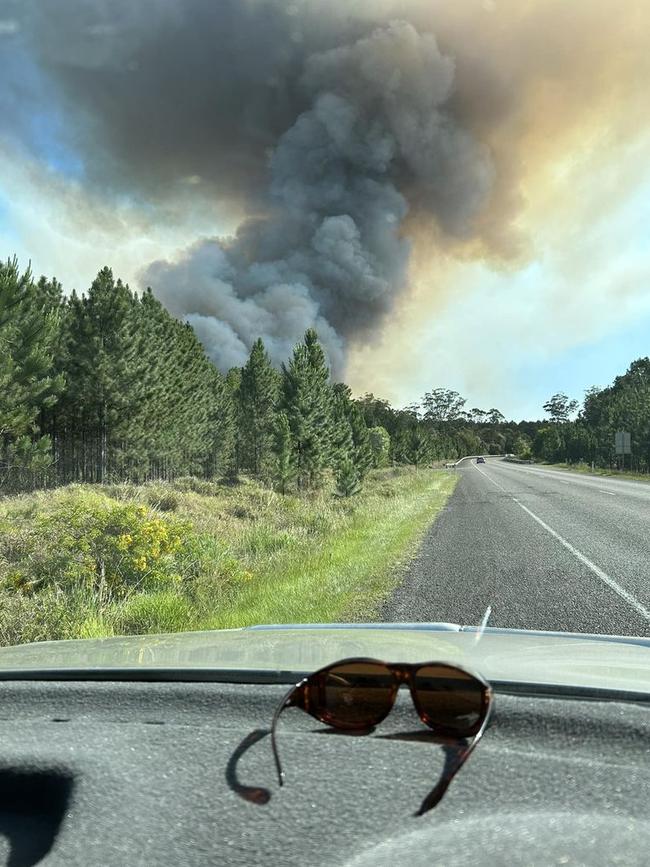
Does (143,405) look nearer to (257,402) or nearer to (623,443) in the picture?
(257,402)

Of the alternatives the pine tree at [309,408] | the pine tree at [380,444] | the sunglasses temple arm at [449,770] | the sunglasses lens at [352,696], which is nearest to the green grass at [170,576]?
the sunglasses lens at [352,696]

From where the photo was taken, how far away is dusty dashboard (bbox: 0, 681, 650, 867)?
1133 millimetres

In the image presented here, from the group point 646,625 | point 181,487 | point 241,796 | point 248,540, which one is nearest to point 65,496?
point 248,540

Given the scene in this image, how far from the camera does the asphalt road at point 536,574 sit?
6.75m

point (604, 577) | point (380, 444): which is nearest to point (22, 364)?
point (604, 577)

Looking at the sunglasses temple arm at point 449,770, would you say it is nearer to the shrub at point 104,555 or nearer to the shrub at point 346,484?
the shrub at point 104,555

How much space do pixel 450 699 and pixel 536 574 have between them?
8434mm

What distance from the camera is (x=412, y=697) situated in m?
1.29

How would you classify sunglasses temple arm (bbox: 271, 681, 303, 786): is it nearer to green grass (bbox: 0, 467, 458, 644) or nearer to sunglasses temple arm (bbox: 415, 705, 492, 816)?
sunglasses temple arm (bbox: 415, 705, 492, 816)

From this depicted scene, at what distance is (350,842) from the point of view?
117 cm

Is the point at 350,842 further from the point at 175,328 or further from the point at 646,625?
the point at 175,328

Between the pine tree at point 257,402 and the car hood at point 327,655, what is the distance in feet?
212

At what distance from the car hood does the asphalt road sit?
Result: 4195 millimetres

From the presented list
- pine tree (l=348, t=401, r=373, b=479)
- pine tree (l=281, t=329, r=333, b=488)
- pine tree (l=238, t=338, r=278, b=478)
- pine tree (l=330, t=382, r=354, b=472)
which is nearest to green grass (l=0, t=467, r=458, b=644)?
pine tree (l=281, t=329, r=333, b=488)
